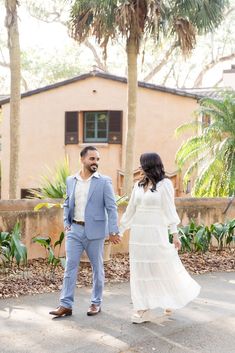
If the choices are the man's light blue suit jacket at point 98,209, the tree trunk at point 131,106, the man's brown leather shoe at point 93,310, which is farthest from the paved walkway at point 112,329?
the tree trunk at point 131,106

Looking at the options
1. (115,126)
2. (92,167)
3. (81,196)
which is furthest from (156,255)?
(115,126)

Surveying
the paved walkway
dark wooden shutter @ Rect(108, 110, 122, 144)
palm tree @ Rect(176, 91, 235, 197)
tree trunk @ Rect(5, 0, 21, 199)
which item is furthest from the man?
dark wooden shutter @ Rect(108, 110, 122, 144)

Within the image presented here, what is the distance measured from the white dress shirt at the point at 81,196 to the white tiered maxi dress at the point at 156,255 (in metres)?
0.60

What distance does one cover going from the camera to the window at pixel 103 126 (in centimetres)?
2197

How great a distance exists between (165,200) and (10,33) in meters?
6.81

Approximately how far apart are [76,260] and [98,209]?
601 mm

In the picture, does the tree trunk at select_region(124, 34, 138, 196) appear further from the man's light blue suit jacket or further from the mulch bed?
the man's light blue suit jacket

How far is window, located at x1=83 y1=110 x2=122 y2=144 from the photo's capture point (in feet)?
72.1

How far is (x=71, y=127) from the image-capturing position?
22.5m

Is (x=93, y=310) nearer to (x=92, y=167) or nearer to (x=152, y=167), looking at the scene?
(x=92, y=167)

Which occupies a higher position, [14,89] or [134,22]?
[134,22]

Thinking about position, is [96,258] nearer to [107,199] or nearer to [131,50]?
[107,199]

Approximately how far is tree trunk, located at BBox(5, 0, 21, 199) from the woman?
217 inches

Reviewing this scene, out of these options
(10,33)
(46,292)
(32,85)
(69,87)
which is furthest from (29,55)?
(46,292)
